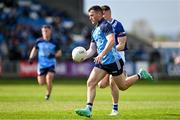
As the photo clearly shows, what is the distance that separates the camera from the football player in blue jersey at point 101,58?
600 inches

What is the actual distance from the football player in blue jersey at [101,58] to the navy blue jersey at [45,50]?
26.7ft

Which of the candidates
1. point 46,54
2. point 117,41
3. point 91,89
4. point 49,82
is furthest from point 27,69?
point 91,89

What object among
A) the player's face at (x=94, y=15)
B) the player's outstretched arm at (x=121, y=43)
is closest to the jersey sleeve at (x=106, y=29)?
the player's face at (x=94, y=15)

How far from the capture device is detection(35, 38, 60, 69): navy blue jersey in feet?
78.9

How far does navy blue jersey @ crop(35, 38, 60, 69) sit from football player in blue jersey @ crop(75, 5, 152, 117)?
812 cm

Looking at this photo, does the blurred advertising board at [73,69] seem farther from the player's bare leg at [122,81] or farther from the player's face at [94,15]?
the player's face at [94,15]

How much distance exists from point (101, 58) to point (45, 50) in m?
9.26

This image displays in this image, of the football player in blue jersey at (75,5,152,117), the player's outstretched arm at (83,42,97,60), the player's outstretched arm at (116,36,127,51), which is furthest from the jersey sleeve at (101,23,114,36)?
the player's outstretched arm at (116,36,127,51)

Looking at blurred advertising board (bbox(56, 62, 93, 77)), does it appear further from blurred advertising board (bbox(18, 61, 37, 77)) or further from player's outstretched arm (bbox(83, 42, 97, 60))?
player's outstretched arm (bbox(83, 42, 97, 60))

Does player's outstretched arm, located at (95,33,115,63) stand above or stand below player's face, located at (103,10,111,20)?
below

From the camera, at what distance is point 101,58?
1511 centimetres

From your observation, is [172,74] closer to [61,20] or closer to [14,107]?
[61,20]

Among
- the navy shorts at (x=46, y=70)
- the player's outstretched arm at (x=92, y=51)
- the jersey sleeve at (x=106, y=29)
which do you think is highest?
the jersey sleeve at (x=106, y=29)

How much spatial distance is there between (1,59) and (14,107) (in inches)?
965
